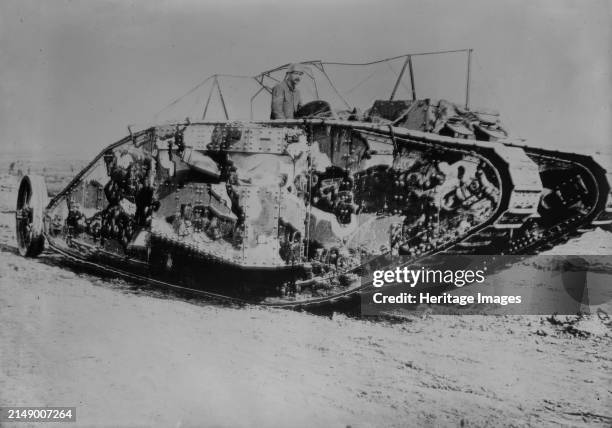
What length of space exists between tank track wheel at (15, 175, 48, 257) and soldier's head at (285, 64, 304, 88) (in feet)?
6.37

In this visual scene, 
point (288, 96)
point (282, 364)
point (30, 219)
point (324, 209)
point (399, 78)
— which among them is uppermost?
point (399, 78)

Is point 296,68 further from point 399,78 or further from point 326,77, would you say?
point 399,78

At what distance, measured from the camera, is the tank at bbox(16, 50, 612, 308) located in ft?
12.6

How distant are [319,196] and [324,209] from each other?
9 cm

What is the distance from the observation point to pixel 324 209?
4.00 metres

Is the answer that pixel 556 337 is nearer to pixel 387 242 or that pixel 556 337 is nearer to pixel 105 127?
pixel 387 242

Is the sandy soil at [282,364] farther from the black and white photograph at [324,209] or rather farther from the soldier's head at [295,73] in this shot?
the soldier's head at [295,73]

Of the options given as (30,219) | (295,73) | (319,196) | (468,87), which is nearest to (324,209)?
(319,196)

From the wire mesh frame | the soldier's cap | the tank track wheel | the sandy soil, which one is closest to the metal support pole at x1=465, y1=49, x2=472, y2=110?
the wire mesh frame

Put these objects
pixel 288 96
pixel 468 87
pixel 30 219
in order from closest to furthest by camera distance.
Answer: pixel 468 87, pixel 288 96, pixel 30 219

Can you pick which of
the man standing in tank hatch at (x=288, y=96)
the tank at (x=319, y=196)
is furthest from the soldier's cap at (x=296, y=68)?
the tank at (x=319, y=196)

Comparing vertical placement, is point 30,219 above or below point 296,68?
below

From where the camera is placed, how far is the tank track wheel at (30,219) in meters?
4.41

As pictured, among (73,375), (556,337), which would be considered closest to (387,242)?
(556,337)
